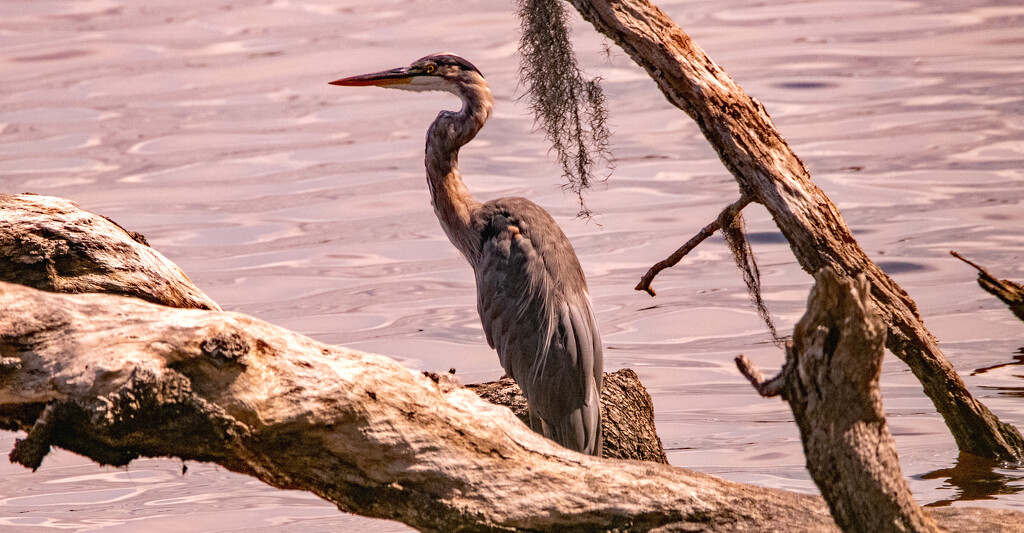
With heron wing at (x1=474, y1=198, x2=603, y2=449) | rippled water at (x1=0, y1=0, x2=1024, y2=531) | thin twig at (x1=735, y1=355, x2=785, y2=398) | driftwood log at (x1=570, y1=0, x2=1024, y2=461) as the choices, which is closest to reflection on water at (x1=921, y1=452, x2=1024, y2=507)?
rippled water at (x1=0, y1=0, x2=1024, y2=531)

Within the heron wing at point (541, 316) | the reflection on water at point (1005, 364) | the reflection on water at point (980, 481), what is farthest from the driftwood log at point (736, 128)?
the reflection on water at point (1005, 364)

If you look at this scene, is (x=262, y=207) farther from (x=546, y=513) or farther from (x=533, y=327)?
(x=546, y=513)

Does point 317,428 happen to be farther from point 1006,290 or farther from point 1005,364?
point 1005,364

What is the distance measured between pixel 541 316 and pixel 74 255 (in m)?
2.03

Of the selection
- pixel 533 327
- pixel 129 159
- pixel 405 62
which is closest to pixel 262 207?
pixel 129 159

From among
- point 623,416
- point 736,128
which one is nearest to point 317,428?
point 736,128

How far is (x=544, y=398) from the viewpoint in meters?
4.86

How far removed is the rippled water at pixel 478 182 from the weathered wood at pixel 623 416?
2.86ft

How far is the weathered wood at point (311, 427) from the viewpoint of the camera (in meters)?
2.78

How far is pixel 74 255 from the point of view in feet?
12.3

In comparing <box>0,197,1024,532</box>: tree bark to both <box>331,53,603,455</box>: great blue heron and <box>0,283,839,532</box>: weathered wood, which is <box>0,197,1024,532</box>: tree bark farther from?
<box>331,53,603,455</box>: great blue heron

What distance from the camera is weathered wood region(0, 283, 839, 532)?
278 centimetres

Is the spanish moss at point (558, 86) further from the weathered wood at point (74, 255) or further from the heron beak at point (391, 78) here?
the weathered wood at point (74, 255)

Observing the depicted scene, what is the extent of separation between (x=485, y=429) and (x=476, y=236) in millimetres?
2386
